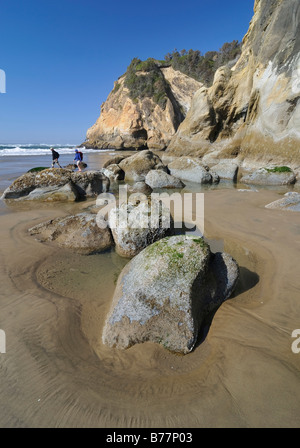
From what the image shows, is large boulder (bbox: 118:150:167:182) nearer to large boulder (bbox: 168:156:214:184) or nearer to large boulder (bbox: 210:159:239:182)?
large boulder (bbox: 168:156:214:184)

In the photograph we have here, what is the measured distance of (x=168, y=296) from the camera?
103 inches

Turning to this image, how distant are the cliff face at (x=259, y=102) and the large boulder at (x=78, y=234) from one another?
42.1 ft

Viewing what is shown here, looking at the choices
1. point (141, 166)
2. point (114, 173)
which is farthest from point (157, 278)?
point (141, 166)

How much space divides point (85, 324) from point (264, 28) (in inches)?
873

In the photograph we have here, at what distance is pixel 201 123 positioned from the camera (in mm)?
20016

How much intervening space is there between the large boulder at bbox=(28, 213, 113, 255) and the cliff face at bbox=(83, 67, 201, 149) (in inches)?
1573

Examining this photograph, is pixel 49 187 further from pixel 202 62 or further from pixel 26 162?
pixel 202 62

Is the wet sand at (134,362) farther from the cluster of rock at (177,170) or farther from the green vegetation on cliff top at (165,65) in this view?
the green vegetation on cliff top at (165,65)

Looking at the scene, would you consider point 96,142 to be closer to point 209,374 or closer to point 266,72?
point 266,72

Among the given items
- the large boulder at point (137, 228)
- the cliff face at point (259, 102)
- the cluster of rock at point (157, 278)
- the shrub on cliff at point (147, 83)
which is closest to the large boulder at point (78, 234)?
the cluster of rock at point (157, 278)

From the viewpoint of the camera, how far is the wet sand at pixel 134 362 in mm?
1838

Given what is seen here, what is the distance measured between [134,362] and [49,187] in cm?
800

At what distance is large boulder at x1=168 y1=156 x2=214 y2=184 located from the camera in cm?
1259
